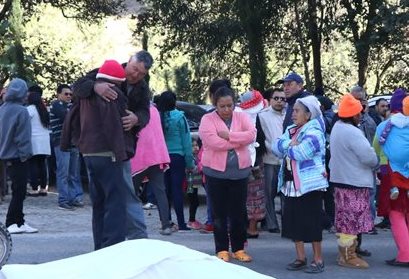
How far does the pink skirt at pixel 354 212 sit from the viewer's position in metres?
8.10

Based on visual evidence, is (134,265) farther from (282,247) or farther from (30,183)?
(30,183)

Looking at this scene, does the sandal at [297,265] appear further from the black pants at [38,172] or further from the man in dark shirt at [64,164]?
the black pants at [38,172]

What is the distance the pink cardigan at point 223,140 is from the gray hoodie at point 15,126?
236 centimetres

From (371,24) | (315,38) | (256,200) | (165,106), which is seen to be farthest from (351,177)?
(315,38)

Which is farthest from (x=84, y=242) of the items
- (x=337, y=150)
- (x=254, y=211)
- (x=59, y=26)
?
(x=59, y=26)

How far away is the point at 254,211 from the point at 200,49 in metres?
14.4

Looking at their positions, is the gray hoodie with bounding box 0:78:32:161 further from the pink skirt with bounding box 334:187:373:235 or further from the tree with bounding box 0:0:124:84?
the tree with bounding box 0:0:124:84

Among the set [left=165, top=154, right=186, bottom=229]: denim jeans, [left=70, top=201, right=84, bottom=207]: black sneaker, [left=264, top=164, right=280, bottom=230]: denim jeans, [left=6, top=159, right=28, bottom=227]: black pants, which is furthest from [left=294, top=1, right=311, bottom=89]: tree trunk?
[left=6, top=159, right=28, bottom=227]: black pants

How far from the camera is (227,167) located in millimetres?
7910

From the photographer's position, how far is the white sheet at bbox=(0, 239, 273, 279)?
2352 millimetres

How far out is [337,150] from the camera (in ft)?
27.0

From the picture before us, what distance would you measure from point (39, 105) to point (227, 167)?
17.7ft

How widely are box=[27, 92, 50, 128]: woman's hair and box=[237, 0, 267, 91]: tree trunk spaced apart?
9.01 meters

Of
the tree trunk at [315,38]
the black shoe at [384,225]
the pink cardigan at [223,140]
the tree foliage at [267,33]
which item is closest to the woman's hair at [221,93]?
the pink cardigan at [223,140]
